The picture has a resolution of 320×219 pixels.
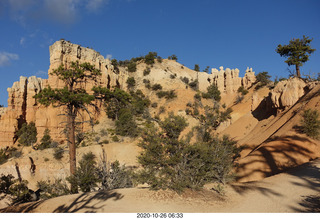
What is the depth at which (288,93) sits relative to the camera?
2209cm

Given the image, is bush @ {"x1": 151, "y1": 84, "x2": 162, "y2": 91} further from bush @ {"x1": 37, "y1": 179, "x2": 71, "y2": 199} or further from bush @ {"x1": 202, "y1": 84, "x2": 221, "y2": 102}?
bush @ {"x1": 37, "y1": 179, "x2": 71, "y2": 199}

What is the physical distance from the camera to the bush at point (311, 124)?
1331cm

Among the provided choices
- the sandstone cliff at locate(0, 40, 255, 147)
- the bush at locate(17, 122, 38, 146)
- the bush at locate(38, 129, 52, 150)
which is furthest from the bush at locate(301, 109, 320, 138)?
the bush at locate(17, 122, 38, 146)

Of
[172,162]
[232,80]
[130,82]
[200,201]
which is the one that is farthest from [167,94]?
[200,201]

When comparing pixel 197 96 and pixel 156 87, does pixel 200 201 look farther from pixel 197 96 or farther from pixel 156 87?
pixel 156 87

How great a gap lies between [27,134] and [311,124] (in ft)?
128

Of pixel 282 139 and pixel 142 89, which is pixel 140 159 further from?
pixel 142 89

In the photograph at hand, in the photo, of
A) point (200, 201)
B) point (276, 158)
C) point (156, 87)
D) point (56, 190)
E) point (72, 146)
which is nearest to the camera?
point (200, 201)

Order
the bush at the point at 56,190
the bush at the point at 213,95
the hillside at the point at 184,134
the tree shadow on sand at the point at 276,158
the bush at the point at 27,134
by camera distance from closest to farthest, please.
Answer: the hillside at the point at 184,134, the bush at the point at 56,190, the tree shadow on sand at the point at 276,158, the bush at the point at 27,134, the bush at the point at 213,95

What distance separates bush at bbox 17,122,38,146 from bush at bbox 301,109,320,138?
35543mm

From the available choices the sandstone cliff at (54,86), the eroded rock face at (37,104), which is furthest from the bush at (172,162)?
the eroded rock face at (37,104)

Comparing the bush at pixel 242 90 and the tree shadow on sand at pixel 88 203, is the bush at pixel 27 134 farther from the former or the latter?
the bush at pixel 242 90

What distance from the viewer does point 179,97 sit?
45.6 m

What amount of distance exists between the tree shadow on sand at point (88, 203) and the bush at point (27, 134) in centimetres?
2864
